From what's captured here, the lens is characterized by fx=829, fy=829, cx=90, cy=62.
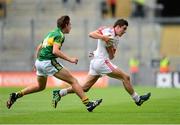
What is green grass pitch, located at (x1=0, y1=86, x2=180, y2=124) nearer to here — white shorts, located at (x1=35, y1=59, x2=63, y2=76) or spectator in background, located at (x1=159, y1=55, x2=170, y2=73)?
white shorts, located at (x1=35, y1=59, x2=63, y2=76)

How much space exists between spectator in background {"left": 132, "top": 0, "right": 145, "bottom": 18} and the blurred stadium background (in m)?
0.59

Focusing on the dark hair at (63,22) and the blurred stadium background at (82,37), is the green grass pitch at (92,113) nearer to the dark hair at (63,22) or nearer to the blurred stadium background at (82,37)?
the dark hair at (63,22)

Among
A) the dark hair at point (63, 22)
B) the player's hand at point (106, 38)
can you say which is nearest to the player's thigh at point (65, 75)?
the dark hair at point (63, 22)

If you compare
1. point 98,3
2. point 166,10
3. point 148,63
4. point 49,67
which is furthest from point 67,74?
point 166,10

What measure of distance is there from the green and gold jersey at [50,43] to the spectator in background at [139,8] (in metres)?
26.8

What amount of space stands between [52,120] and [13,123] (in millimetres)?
984

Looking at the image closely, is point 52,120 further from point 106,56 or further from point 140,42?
point 140,42

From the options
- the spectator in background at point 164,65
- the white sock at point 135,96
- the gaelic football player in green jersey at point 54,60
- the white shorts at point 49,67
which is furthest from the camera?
the spectator in background at point 164,65

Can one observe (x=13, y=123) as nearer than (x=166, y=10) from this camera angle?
Yes

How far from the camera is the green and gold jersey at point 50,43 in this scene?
19.3 m

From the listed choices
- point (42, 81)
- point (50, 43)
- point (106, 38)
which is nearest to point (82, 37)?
point (42, 81)

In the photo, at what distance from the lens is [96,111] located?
19578 mm

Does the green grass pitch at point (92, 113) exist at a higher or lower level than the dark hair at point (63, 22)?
lower

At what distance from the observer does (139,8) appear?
4647 centimetres
